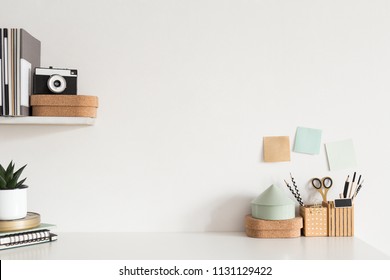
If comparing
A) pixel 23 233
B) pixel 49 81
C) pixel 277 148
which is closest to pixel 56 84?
pixel 49 81

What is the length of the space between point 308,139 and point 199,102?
16.6 inches

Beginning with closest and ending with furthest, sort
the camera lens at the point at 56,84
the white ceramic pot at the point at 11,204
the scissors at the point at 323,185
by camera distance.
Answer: the white ceramic pot at the point at 11,204 < the camera lens at the point at 56,84 < the scissors at the point at 323,185

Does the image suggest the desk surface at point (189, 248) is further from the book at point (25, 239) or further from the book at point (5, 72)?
the book at point (5, 72)

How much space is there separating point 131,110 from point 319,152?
706 millimetres

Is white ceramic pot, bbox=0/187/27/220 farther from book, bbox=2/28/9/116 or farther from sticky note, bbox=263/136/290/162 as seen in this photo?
sticky note, bbox=263/136/290/162

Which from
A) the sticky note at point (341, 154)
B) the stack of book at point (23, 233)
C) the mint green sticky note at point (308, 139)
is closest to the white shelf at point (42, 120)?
the stack of book at point (23, 233)

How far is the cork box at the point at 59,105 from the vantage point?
5.24ft

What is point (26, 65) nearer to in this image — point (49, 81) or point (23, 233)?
point (49, 81)

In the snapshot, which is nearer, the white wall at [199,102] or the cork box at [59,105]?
the cork box at [59,105]

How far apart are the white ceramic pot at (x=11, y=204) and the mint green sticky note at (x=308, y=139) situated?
3.20 ft

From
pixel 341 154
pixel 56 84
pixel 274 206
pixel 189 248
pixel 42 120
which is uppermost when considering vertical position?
pixel 56 84

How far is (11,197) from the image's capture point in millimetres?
1522
